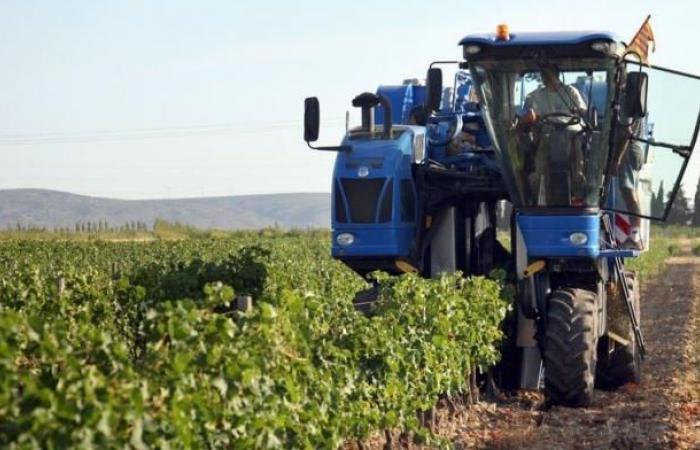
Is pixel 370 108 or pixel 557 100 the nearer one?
pixel 557 100

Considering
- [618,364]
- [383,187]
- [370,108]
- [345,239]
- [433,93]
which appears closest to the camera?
[433,93]

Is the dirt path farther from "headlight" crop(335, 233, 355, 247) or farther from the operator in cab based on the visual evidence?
the operator in cab

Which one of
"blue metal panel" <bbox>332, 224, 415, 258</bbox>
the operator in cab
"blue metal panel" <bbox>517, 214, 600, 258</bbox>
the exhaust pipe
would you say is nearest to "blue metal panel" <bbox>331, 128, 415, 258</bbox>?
"blue metal panel" <bbox>332, 224, 415, 258</bbox>

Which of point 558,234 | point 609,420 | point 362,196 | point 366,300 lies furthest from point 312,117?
point 609,420

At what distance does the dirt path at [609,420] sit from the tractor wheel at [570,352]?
0.16 meters

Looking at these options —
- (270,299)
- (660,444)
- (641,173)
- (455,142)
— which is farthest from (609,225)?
(270,299)

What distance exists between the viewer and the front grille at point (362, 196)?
13031mm

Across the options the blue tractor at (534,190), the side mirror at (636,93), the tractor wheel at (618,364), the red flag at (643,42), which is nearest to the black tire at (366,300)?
the blue tractor at (534,190)

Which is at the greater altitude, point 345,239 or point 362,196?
point 362,196

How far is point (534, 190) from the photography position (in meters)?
12.6

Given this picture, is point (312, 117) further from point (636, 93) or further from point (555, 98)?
point (636, 93)

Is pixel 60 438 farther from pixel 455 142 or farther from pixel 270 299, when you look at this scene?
pixel 455 142

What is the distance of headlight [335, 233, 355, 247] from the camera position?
13.1 metres

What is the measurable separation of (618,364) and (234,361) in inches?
299
